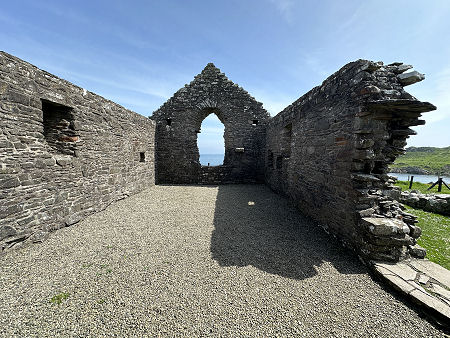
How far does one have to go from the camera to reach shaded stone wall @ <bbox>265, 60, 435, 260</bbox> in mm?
3260

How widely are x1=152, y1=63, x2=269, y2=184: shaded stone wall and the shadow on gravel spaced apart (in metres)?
5.68

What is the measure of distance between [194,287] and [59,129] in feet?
17.7

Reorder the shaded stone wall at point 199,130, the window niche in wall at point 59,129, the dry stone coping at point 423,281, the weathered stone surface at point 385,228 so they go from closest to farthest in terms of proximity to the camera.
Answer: the dry stone coping at point 423,281
the weathered stone surface at point 385,228
the window niche in wall at point 59,129
the shaded stone wall at point 199,130

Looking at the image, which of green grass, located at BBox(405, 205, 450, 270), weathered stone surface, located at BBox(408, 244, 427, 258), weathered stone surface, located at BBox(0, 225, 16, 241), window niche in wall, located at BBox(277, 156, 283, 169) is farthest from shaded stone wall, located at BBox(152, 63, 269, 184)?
weathered stone surface, located at BBox(408, 244, 427, 258)

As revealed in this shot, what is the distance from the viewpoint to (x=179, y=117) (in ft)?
37.3

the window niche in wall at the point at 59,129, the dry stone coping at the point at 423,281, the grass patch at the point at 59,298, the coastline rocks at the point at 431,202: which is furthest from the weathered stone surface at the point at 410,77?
the window niche in wall at the point at 59,129

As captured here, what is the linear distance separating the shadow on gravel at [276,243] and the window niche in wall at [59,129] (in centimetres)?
468

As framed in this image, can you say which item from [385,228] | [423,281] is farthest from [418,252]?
[385,228]

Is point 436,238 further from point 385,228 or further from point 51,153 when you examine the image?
point 51,153

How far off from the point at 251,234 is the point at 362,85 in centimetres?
395

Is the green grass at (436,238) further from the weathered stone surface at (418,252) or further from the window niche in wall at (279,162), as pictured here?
the window niche in wall at (279,162)

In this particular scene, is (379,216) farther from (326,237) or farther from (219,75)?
(219,75)

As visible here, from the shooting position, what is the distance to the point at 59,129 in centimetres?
491

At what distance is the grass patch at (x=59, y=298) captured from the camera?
2.44 metres
